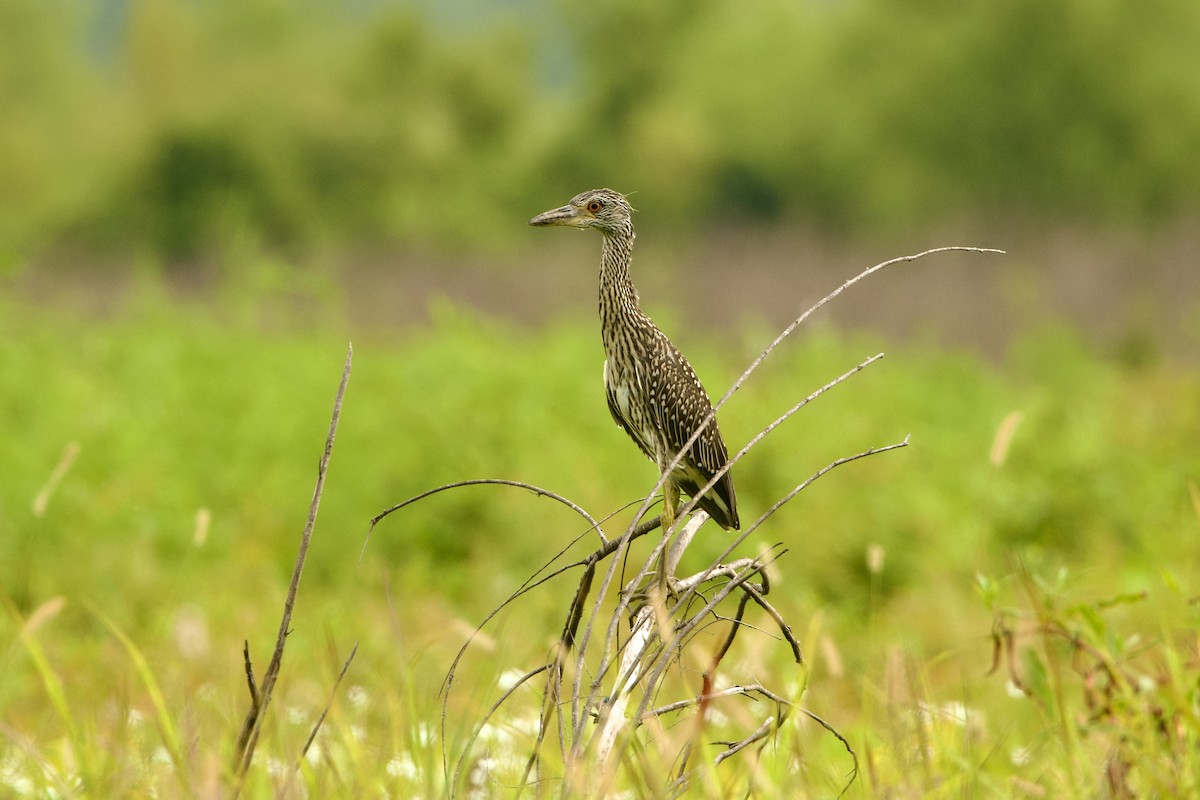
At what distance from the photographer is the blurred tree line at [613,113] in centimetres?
2488

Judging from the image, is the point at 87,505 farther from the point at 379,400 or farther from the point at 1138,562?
the point at 1138,562

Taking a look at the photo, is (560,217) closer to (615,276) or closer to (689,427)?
(615,276)

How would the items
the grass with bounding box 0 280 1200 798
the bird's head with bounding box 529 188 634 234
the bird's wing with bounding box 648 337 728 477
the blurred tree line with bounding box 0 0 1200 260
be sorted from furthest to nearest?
1. the blurred tree line with bounding box 0 0 1200 260
2. the grass with bounding box 0 280 1200 798
3. the bird's wing with bounding box 648 337 728 477
4. the bird's head with bounding box 529 188 634 234

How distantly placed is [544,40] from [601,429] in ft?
66.7

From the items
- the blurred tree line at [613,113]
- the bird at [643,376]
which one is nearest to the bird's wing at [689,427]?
the bird at [643,376]

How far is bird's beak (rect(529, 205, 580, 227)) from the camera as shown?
2.61 m

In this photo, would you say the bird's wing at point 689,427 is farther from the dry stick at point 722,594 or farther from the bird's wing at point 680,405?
the dry stick at point 722,594

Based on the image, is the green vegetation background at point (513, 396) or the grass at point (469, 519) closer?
the green vegetation background at point (513, 396)

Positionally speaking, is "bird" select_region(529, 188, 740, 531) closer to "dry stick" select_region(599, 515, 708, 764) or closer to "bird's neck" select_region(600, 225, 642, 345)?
"bird's neck" select_region(600, 225, 642, 345)

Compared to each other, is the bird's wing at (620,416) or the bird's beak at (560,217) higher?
the bird's beak at (560,217)

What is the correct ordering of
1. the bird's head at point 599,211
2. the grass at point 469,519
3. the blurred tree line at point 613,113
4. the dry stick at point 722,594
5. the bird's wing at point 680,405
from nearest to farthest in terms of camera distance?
the dry stick at point 722,594 → the bird's head at point 599,211 → the bird's wing at point 680,405 → the grass at point 469,519 → the blurred tree line at point 613,113

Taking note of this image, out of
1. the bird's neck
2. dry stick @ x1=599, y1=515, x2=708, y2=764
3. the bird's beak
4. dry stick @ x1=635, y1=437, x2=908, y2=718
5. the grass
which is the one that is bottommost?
the grass

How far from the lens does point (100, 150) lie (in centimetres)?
2459

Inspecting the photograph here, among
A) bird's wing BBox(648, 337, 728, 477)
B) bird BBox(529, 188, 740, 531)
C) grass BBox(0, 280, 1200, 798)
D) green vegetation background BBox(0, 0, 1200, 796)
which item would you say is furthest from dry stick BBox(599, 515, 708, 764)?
grass BBox(0, 280, 1200, 798)
